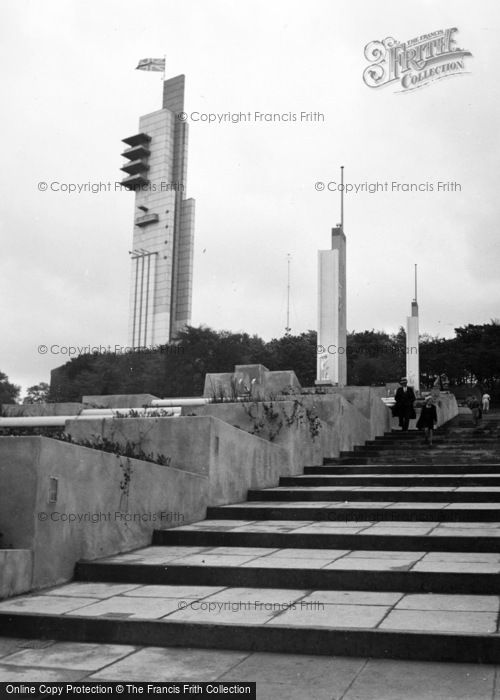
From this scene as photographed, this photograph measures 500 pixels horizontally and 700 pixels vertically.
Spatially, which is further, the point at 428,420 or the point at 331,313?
the point at 331,313

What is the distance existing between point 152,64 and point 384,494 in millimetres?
125067

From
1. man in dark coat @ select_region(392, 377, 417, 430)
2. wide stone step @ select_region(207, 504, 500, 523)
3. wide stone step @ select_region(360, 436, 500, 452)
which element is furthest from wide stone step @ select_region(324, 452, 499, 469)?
man in dark coat @ select_region(392, 377, 417, 430)

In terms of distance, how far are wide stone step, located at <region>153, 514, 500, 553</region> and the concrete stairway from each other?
11mm

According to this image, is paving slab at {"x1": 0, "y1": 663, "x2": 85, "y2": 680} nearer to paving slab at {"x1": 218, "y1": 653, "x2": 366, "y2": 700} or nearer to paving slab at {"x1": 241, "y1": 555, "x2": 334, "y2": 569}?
paving slab at {"x1": 218, "y1": 653, "x2": 366, "y2": 700}

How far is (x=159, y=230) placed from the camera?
12419 cm

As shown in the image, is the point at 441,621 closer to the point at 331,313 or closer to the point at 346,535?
the point at 346,535

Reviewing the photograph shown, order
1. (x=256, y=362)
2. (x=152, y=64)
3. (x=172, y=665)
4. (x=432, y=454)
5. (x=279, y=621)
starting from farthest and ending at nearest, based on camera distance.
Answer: (x=152, y=64) → (x=256, y=362) → (x=432, y=454) → (x=279, y=621) → (x=172, y=665)

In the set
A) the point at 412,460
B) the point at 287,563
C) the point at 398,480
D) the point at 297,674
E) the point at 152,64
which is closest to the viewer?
the point at 297,674

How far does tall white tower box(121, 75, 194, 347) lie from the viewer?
401ft

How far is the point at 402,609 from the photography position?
15.4ft

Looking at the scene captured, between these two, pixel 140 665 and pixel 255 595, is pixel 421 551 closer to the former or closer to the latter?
pixel 255 595

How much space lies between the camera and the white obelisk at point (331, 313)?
92.0 feet

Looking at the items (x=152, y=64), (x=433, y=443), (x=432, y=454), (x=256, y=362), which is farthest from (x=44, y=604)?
(x=152, y=64)

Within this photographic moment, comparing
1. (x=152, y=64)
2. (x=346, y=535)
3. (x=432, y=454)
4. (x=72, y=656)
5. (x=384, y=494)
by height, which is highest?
(x=152, y=64)
